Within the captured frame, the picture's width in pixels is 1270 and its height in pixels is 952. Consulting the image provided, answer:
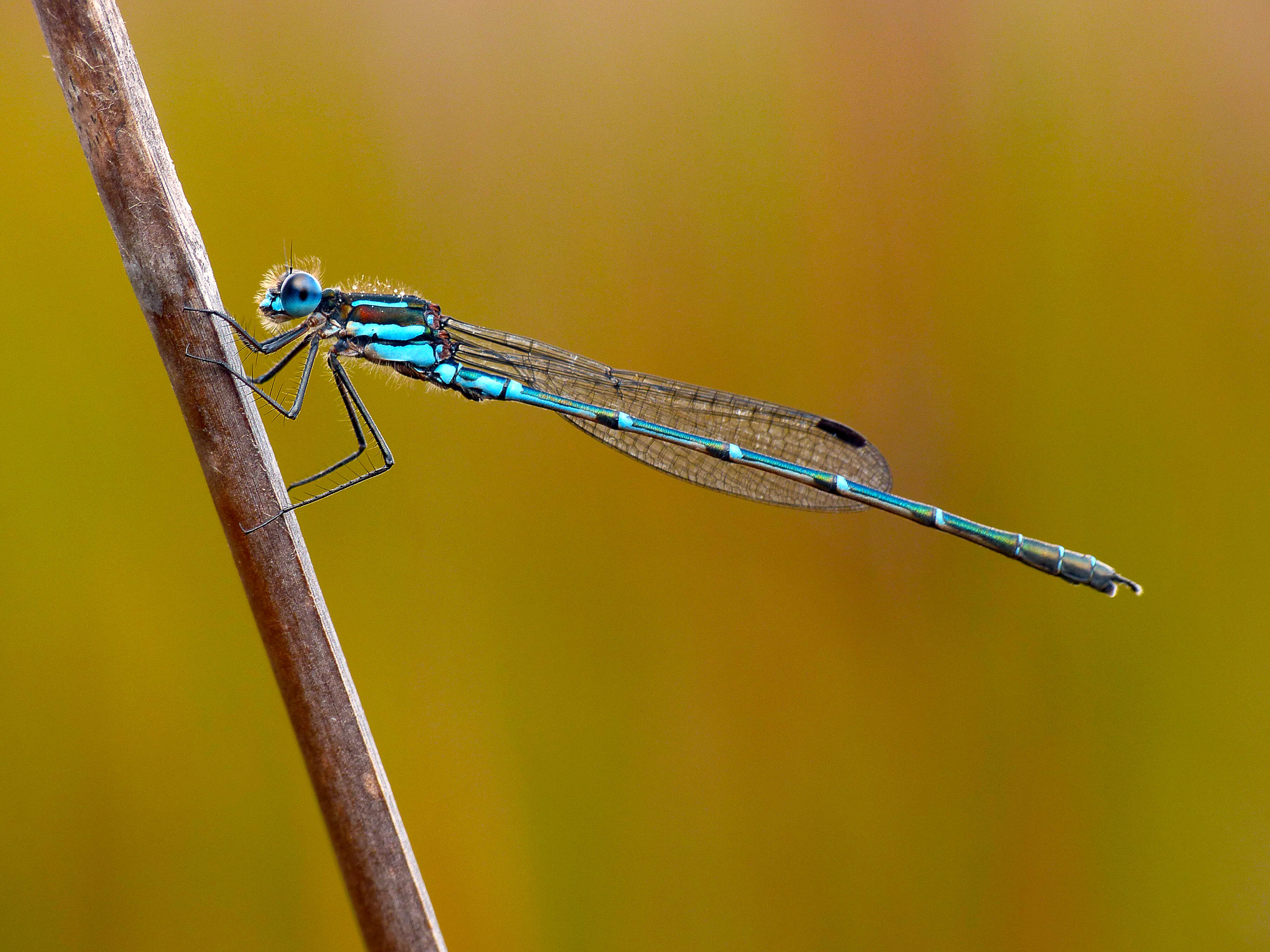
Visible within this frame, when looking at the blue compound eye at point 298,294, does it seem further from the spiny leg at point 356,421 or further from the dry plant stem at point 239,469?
the dry plant stem at point 239,469

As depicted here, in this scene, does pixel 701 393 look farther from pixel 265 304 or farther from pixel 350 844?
pixel 350 844

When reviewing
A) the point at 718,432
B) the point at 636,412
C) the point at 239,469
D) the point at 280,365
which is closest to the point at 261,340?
the point at 280,365

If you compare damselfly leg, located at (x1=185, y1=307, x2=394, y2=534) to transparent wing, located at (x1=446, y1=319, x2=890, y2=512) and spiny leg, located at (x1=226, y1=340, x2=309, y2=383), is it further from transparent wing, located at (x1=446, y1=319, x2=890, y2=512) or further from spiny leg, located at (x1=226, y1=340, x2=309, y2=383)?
transparent wing, located at (x1=446, y1=319, x2=890, y2=512)

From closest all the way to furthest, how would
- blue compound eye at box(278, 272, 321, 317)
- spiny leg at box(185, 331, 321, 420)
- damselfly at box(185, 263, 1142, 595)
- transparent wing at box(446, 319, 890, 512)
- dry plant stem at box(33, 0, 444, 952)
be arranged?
dry plant stem at box(33, 0, 444, 952) < spiny leg at box(185, 331, 321, 420) < blue compound eye at box(278, 272, 321, 317) < damselfly at box(185, 263, 1142, 595) < transparent wing at box(446, 319, 890, 512)

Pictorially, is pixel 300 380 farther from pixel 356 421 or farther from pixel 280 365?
pixel 356 421

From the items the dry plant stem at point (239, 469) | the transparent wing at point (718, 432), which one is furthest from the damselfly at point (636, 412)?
the dry plant stem at point (239, 469)

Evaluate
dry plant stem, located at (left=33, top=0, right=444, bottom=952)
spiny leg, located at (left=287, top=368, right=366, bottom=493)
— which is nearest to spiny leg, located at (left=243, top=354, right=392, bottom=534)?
spiny leg, located at (left=287, top=368, right=366, bottom=493)
